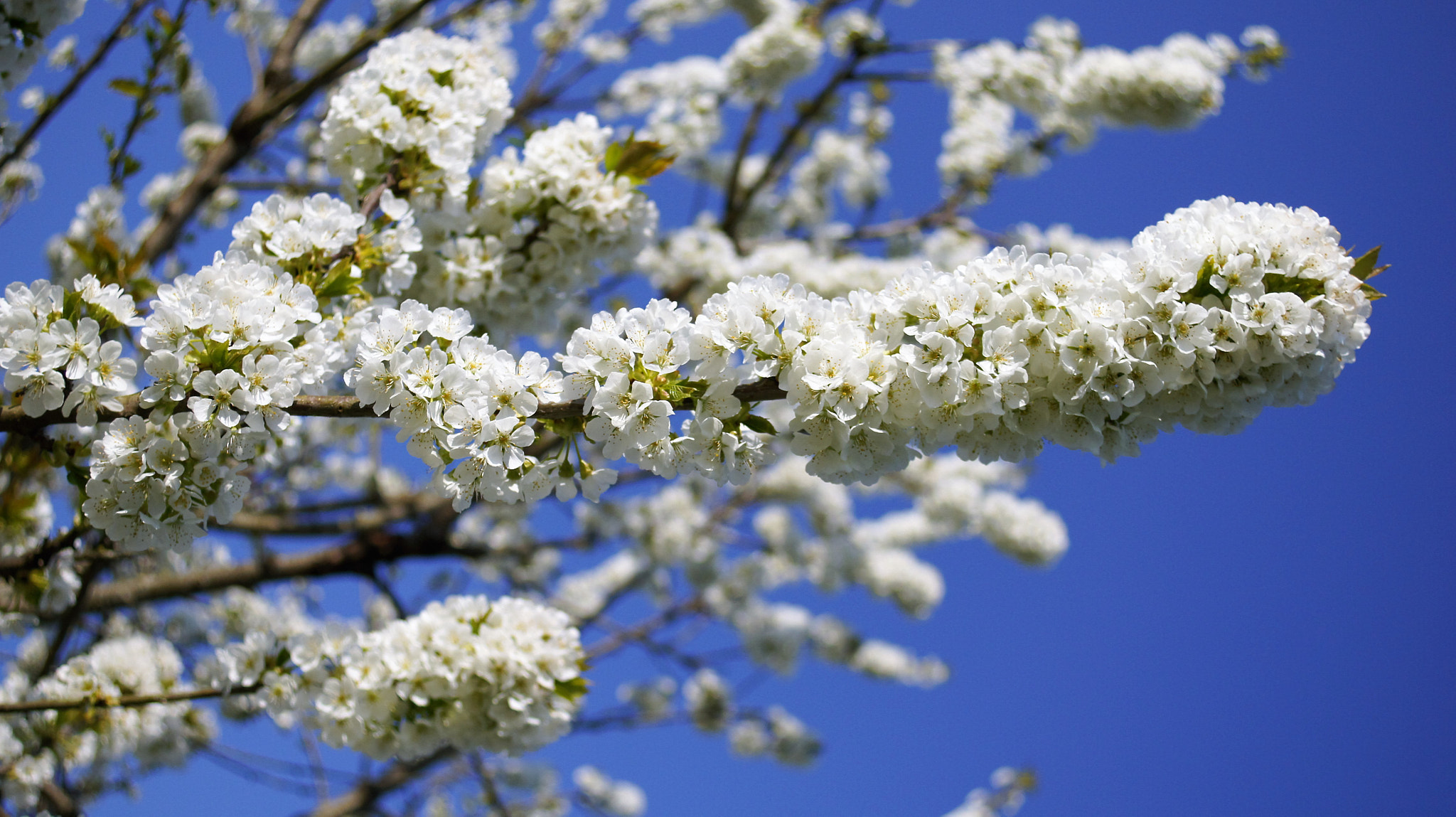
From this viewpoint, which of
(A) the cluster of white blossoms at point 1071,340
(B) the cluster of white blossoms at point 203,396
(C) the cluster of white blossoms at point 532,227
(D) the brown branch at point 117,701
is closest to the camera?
(A) the cluster of white blossoms at point 1071,340

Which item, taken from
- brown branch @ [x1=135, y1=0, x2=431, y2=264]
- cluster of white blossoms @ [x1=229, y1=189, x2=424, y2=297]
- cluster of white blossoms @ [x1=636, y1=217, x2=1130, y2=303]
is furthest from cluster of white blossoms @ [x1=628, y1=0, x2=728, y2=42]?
cluster of white blossoms @ [x1=229, y1=189, x2=424, y2=297]

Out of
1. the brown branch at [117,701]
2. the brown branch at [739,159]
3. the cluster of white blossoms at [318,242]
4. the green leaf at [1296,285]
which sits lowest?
the brown branch at [117,701]

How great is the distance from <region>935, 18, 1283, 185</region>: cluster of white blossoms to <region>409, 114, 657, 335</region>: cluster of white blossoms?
Answer: 4.88 metres

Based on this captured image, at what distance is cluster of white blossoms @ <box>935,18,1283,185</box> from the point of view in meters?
6.45

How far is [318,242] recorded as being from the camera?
2.60 meters

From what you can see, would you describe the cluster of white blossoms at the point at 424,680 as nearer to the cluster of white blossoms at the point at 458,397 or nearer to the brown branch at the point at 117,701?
the brown branch at the point at 117,701

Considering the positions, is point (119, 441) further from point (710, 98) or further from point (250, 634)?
point (710, 98)

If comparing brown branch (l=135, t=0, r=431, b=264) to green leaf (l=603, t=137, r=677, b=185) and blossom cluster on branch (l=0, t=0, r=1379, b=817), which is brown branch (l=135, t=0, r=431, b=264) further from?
green leaf (l=603, t=137, r=677, b=185)

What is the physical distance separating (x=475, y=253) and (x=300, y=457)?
3435 millimetres

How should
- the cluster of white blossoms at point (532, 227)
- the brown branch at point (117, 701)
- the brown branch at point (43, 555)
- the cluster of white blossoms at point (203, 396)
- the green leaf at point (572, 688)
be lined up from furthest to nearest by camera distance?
the cluster of white blossoms at point (532, 227) < the green leaf at point (572, 688) < the brown branch at point (117, 701) < the brown branch at point (43, 555) < the cluster of white blossoms at point (203, 396)

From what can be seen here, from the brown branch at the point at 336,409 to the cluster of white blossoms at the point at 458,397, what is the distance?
43 mm

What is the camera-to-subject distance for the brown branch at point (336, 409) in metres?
2.12

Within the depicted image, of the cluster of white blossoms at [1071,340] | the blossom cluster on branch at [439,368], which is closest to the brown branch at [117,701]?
the blossom cluster on branch at [439,368]

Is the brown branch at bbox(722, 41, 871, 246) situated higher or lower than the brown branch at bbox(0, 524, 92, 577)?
higher
